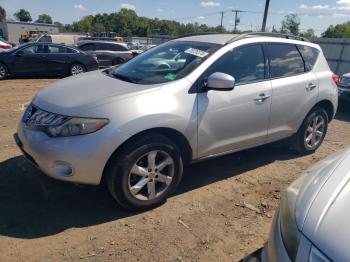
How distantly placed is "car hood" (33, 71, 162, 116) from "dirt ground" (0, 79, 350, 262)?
979 millimetres

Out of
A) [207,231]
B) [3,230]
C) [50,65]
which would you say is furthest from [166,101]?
[50,65]

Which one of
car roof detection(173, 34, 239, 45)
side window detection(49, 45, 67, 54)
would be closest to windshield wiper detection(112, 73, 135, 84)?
car roof detection(173, 34, 239, 45)

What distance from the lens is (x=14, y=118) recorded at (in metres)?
6.47

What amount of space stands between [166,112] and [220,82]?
0.63 metres

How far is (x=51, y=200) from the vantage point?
11.6ft

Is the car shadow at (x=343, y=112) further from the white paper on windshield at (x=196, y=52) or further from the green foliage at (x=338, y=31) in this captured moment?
the green foliage at (x=338, y=31)

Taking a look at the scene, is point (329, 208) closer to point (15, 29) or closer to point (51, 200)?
point (51, 200)

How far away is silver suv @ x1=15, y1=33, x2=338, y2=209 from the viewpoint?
3.04 metres

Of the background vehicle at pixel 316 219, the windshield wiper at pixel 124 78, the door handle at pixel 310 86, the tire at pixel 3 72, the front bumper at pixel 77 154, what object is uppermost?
the windshield wiper at pixel 124 78

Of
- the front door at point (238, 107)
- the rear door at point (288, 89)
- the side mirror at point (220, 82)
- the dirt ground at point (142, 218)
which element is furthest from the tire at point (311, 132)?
the side mirror at point (220, 82)

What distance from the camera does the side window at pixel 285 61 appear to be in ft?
14.2

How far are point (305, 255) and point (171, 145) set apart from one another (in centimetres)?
198

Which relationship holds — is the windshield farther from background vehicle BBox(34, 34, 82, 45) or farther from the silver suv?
background vehicle BBox(34, 34, 82, 45)

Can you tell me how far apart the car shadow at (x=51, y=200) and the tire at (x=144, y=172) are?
25cm
